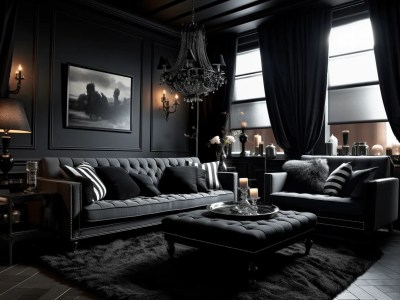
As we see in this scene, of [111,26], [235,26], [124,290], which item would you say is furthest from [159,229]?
[235,26]

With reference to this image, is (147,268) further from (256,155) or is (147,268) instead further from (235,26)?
(235,26)

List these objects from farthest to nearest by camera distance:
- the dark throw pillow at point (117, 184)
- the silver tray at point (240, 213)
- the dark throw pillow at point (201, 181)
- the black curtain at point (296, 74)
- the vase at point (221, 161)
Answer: the vase at point (221, 161), the black curtain at point (296, 74), the dark throw pillow at point (201, 181), the dark throw pillow at point (117, 184), the silver tray at point (240, 213)

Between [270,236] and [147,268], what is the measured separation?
943 mm

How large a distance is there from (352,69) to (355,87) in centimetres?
26

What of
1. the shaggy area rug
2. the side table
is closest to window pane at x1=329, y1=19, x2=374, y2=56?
the shaggy area rug

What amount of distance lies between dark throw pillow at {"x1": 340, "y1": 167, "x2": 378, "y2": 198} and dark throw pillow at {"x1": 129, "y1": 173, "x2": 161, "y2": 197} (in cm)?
207

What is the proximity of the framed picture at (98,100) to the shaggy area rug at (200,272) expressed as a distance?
79.3 inches

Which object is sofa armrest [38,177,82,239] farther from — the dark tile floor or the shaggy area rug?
the dark tile floor

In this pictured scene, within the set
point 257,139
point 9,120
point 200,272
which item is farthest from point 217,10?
point 200,272

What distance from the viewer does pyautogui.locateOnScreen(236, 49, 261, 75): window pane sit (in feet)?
18.4

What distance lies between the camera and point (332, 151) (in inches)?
178

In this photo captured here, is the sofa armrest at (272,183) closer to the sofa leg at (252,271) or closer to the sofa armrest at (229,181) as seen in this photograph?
the sofa armrest at (229,181)

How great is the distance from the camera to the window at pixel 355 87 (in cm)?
435

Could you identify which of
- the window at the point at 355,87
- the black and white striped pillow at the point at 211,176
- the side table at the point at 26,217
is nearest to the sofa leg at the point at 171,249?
the side table at the point at 26,217
